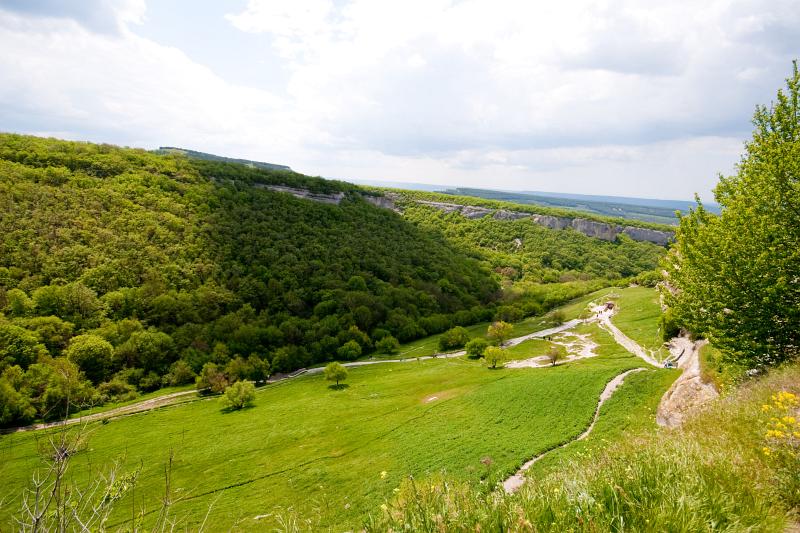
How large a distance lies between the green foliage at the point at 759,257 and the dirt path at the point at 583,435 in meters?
11.8

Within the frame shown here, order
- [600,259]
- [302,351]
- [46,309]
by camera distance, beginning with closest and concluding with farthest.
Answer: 1. [46,309]
2. [302,351]
3. [600,259]

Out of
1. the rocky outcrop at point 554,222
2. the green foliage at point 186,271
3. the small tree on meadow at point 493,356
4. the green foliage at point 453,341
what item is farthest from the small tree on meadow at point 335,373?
the rocky outcrop at point 554,222

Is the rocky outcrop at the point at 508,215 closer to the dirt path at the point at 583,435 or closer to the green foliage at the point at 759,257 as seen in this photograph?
the dirt path at the point at 583,435

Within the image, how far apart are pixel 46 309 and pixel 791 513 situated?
81216mm

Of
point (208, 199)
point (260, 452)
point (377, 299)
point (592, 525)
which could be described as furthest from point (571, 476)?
point (208, 199)

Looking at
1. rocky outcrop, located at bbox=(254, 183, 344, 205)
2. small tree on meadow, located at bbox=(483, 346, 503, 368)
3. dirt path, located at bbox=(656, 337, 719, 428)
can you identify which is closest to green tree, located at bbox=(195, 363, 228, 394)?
small tree on meadow, located at bbox=(483, 346, 503, 368)

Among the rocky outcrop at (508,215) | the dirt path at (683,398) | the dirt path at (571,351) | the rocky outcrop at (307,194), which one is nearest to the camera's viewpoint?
the dirt path at (683,398)

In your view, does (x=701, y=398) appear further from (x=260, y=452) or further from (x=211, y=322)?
(x=211, y=322)

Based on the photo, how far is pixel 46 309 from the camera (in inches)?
2297

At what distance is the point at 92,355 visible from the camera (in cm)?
5538

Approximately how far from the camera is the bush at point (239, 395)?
51406mm

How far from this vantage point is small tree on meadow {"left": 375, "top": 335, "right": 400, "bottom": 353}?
7612 centimetres

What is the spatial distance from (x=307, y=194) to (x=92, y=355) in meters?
85.2

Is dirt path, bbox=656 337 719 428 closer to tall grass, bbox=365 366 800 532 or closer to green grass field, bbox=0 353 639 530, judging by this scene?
green grass field, bbox=0 353 639 530
